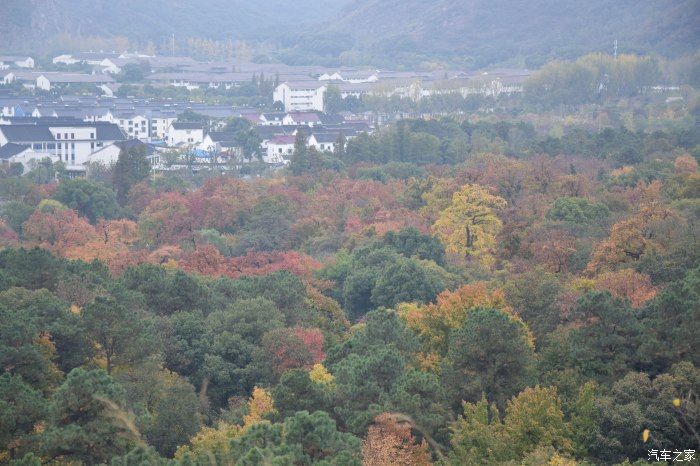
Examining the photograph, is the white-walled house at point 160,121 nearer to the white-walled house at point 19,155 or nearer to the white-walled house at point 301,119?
the white-walled house at point 301,119

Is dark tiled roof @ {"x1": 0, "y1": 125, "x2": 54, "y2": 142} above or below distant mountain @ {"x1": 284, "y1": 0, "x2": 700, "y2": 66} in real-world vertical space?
below

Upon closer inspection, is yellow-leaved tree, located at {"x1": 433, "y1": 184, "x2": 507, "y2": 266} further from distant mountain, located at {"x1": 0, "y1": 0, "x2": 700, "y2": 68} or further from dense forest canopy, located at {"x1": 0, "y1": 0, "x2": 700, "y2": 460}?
distant mountain, located at {"x1": 0, "y1": 0, "x2": 700, "y2": 68}

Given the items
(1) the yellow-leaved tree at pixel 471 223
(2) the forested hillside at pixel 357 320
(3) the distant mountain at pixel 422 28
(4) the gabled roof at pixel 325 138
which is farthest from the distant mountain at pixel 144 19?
(1) the yellow-leaved tree at pixel 471 223

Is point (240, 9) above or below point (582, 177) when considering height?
above

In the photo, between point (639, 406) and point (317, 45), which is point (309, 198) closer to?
point (639, 406)

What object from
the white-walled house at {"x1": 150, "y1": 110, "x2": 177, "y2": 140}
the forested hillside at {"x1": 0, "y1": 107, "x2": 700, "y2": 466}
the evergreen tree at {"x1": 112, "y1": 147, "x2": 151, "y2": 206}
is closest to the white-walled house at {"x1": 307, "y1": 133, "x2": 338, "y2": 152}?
the white-walled house at {"x1": 150, "y1": 110, "x2": 177, "y2": 140}

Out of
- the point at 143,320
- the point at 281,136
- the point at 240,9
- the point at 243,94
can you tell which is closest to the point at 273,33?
the point at 240,9

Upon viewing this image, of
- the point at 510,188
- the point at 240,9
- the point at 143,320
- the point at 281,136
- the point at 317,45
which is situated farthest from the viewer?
the point at 240,9
